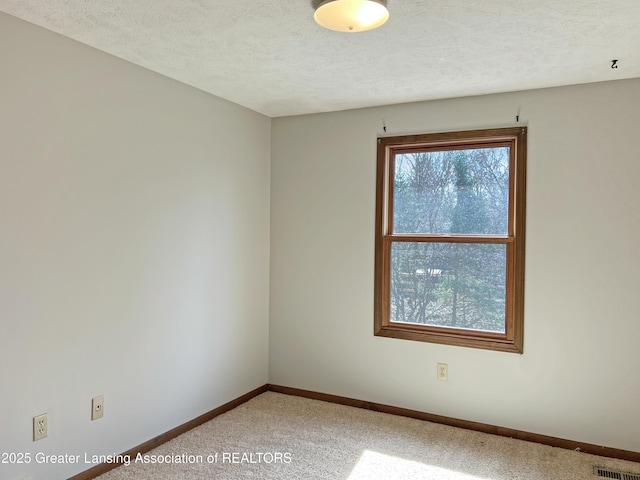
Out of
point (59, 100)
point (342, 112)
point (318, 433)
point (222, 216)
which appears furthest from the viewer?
point (342, 112)

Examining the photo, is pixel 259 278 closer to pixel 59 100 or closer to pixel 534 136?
pixel 59 100

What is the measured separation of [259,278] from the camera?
3.96 meters

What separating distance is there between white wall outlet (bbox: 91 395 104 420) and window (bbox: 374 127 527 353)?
1.92m

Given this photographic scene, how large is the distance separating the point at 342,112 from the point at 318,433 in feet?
7.72

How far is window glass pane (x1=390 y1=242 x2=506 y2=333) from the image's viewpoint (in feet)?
10.8

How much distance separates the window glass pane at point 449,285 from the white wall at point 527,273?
0.61ft

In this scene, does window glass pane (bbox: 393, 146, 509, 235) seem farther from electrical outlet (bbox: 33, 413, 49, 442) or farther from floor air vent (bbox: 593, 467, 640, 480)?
electrical outlet (bbox: 33, 413, 49, 442)

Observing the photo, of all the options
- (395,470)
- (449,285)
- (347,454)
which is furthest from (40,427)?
(449,285)

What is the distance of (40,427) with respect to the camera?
2318mm

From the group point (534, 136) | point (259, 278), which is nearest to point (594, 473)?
point (534, 136)

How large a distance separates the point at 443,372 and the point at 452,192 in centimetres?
128

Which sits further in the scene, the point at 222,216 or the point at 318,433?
the point at 222,216

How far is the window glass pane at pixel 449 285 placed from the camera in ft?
10.8

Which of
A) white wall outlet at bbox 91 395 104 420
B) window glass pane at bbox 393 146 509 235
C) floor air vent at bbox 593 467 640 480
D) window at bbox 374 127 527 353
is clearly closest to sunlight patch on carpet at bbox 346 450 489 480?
floor air vent at bbox 593 467 640 480
